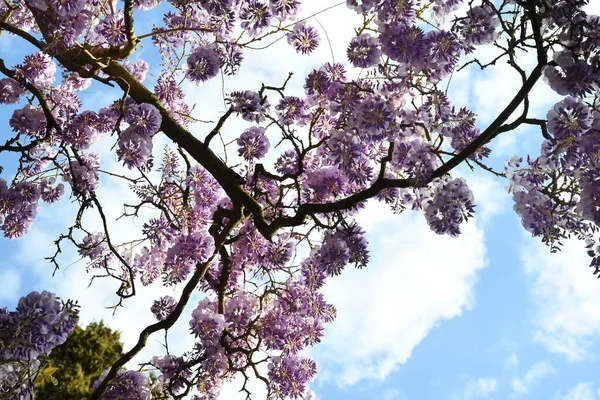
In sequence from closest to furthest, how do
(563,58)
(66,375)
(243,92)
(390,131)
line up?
(563,58)
(390,131)
(243,92)
(66,375)

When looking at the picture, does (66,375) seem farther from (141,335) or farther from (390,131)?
(390,131)

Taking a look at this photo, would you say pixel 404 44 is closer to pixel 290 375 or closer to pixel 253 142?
pixel 253 142

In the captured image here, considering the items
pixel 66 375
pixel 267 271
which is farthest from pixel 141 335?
pixel 66 375

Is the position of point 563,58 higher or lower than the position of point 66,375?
lower

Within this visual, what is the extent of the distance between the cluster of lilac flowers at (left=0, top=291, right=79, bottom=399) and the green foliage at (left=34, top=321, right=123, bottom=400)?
957 centimetres

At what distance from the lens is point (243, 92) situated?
13.1 ft

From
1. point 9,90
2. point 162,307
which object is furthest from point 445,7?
point 9,90

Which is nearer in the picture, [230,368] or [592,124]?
[592,124]

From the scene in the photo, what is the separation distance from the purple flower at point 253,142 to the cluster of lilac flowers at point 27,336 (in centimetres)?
168

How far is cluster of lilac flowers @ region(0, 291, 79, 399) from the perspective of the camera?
277cm

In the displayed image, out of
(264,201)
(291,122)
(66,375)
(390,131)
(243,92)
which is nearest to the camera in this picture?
(390,131)

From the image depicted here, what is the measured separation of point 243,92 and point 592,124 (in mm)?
1887

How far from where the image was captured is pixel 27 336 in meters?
2.79

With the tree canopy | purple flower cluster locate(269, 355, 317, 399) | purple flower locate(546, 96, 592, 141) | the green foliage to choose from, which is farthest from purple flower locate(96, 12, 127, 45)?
the green foliage
